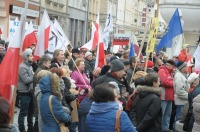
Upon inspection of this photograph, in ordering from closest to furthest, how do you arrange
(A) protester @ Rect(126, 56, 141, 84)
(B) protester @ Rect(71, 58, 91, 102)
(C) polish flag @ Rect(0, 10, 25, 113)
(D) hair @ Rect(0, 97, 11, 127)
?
1. (D) hair @ Rect(0, 97, 11, 127)
2. (C) polish flag @ Rect(0, 10, 25, 113)
3. (B) protester @ Rect(71, 58, 91, 102)
4. (A) protester @ Rect(126, 56, 141, 84)

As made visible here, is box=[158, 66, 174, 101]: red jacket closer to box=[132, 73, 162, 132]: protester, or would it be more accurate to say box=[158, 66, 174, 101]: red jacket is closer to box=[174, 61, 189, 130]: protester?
box=[174, 61, 189, 130]: protester

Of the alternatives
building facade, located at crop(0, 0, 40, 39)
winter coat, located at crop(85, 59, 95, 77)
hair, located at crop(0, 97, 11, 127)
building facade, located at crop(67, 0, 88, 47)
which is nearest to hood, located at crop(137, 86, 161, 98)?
hair, located at crop(0, 97, 11, 127)

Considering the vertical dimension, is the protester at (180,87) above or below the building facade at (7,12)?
below

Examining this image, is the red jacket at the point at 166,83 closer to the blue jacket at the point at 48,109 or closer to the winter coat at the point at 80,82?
the winter coat at the point at 80,82

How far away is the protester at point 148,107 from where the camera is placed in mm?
6434

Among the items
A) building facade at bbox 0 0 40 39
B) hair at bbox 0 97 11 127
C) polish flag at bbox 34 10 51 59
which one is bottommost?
hair at bbox 0 97 11 127

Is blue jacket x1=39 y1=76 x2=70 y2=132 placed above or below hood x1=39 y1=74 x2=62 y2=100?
below

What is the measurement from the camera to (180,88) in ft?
33.1

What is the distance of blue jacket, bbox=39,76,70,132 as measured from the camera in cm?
629

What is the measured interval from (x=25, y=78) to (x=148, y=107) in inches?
132

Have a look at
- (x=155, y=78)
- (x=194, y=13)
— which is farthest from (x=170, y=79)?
(x=194, y=13)

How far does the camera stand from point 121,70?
284 inches

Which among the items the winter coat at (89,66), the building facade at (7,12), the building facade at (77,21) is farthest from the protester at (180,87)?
the building facade at (77,21)

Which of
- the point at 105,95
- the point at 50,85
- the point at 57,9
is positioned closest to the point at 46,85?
the point at 50,85
